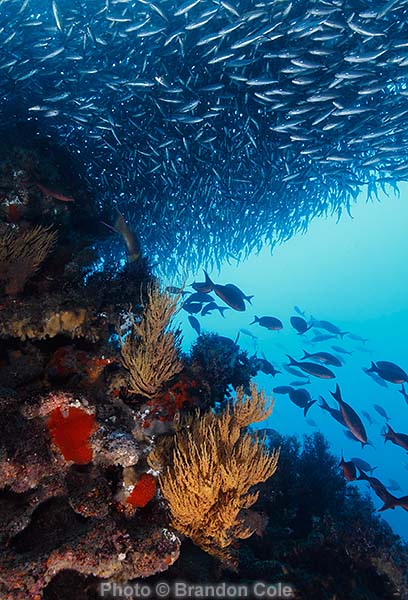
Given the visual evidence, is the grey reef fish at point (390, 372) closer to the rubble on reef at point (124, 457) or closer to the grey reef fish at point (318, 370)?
the grey reef fish at point (318, 370)

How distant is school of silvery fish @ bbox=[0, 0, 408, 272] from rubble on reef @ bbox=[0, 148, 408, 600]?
12.5 feet

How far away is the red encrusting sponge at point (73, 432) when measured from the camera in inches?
164

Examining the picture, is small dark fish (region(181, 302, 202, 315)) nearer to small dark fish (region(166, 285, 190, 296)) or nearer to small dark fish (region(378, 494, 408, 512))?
small dark fish (region(166, 285, 190, 296))

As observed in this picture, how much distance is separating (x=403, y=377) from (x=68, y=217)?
9.65m

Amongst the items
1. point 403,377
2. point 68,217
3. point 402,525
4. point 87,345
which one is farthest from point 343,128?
point 402,525

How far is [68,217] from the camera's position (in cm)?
791

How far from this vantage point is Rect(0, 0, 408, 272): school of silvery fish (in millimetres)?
8359

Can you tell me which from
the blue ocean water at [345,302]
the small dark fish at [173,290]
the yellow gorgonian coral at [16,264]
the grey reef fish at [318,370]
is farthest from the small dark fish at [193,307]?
the blue ocean water at [345,302]

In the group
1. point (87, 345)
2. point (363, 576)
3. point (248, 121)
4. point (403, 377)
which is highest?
point (248, 121)

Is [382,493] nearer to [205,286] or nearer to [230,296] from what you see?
[230,296]

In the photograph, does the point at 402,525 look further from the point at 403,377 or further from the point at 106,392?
the point at 106,392

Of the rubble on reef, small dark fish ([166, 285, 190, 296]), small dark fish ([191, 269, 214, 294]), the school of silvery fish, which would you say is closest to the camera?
the rubble on reef

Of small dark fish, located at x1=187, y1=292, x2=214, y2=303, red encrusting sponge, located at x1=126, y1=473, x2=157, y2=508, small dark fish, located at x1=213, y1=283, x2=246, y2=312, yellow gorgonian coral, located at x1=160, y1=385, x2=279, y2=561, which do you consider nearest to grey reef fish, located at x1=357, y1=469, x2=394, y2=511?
yellow gorgonian coral, located at x1=160, y1=385, x2=279, y2=561

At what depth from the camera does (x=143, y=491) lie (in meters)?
4.24
